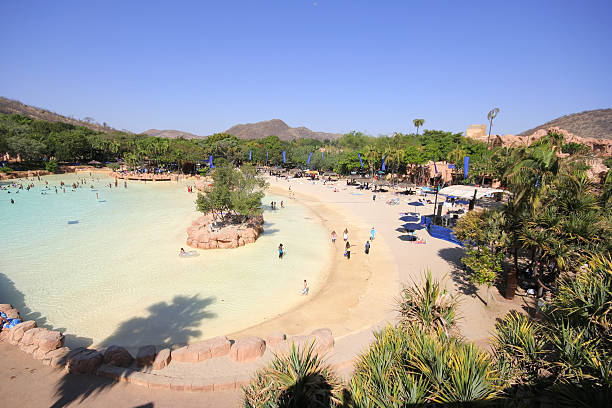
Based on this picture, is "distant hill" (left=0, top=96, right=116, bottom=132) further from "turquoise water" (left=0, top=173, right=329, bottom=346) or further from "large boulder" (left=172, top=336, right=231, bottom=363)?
"large boulder" (left=172, top=336, right=231, bottom=363)

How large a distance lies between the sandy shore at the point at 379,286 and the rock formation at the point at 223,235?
6572 mm

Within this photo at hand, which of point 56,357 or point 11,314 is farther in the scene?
point 11,314

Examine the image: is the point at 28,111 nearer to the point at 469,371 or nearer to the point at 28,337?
the point at 28,337

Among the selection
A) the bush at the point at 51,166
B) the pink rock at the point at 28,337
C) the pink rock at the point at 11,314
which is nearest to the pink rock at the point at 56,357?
the pink rock at the point at 28,337

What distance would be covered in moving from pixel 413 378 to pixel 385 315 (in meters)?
7.25

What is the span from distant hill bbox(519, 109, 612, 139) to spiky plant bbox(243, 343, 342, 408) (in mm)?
105519

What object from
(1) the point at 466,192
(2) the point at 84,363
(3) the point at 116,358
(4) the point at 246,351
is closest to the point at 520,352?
(4) the point at 246,351

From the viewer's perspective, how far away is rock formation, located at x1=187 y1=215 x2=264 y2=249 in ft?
66.3

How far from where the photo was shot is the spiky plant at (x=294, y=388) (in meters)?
4.79

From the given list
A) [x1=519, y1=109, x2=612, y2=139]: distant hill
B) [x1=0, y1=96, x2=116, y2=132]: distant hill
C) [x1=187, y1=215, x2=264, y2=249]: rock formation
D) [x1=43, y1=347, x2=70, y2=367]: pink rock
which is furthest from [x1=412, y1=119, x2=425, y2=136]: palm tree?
[x1=0, y1=96, x2=116, y2=132]: distant hill

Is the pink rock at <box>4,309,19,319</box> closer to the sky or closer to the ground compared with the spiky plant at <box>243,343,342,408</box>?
closer to the ground

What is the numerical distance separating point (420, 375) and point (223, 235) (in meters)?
17.3

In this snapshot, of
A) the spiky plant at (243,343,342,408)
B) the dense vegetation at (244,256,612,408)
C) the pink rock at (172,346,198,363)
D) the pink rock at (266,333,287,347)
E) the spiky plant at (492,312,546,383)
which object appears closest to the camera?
the dense vegetation at (244,256,612,408)

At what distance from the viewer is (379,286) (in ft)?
47.4
